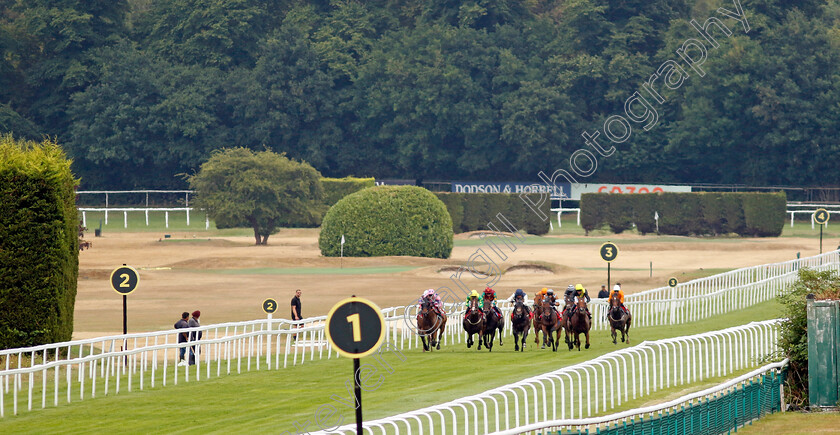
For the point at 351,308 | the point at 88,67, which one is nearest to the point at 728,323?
the point at 351,308

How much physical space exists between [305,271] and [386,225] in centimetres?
470

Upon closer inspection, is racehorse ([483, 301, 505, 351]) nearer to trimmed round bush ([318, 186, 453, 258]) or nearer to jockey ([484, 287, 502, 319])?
jockey ([484, 287, 502, 319])

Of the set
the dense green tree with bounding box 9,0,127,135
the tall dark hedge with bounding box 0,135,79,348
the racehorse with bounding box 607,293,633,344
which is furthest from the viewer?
the dense green tree with bounding box 9,0,127,135

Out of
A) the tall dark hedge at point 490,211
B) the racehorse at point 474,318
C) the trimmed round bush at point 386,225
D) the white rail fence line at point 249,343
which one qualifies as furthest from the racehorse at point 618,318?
the tall dark hedge at point 490,211

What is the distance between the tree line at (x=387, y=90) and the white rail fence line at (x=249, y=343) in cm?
4069

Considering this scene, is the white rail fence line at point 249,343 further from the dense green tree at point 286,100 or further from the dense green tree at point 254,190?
the dense green tree at point 286,100

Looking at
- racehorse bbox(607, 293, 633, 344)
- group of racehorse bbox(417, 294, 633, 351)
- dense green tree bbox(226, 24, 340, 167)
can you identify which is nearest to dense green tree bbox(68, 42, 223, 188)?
dense green tree bbox(226, 24, 340, 167)

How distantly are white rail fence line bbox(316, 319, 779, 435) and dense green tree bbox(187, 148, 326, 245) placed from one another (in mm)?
37001

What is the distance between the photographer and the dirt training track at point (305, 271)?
95.7ft

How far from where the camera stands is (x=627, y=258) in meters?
44.0

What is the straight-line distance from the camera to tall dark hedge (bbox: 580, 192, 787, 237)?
182 ft

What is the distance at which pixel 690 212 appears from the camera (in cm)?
5744

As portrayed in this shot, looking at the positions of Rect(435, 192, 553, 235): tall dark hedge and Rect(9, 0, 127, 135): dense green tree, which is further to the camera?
Rect(9, 0, 127, 135): dense green tree

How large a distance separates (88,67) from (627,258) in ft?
145
